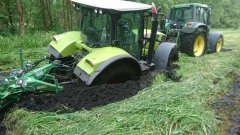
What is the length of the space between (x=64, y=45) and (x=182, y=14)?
214 inches

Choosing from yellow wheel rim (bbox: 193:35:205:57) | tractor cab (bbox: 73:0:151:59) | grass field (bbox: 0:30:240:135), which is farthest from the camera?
yellow wheel rim (bbox: 193:35:205:57)

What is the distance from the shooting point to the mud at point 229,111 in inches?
202

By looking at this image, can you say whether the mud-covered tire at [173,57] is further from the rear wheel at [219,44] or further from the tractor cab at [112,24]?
the rear wheel at [219,44]

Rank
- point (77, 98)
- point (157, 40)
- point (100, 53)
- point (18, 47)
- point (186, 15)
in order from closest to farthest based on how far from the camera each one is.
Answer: point (77, 98)
point (100, 53)
point (157, 40)
point (186, 15)
point (18, 47)

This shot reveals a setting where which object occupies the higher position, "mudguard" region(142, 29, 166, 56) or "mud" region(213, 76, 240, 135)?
"mudguard" region(142, 29, 166, 56)

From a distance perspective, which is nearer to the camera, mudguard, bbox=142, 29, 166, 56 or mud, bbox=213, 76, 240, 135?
mud, bbox=213, 76, 240, 135

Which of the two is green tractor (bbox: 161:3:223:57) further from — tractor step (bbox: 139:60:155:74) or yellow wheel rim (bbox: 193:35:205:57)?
tractor step (bbox: 139:60:155:74)

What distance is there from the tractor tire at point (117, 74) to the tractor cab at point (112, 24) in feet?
1.76

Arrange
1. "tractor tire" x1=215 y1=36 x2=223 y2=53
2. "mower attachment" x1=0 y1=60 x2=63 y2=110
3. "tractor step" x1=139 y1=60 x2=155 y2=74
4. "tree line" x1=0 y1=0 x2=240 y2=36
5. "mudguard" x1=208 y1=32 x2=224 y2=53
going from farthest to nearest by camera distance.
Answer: "tree line" x1=0 y1=0 x2=240 y2=36 < "tractor tire" x1=215 y1=36 x2=223 y2=53 < "mudguard" x1=208 y1=32 x2=224 y2=53 < "tractor step" x1=139 y1=60 x2=155 y2=74 < "mower attachment" x1=0 y1=60 x2=63 y2=110

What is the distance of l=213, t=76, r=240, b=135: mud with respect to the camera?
5133 mm

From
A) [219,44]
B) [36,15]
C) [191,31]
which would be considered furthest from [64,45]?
[36,15]

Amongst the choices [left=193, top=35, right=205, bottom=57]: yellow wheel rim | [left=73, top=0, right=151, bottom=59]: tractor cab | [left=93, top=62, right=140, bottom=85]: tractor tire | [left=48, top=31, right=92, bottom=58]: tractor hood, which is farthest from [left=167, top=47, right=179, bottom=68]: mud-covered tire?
[left=193, top=35, right=205, bottom=57]: yellow wheel rim

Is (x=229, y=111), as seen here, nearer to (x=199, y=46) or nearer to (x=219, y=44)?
(x=199, y=46)

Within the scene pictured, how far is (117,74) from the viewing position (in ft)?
19.8
